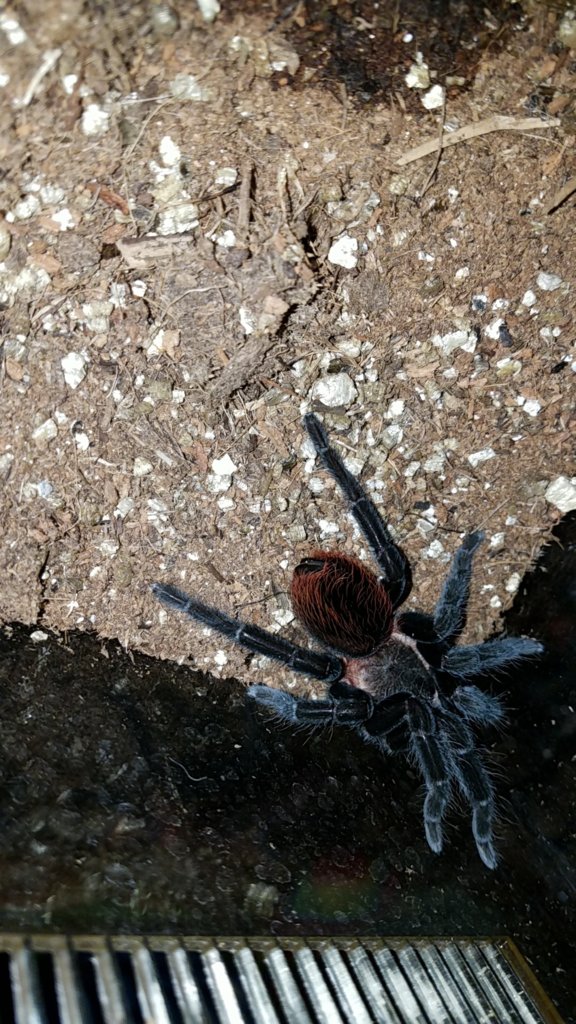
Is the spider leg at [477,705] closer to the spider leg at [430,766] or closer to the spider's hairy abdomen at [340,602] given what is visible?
the spider leg at [430,766]

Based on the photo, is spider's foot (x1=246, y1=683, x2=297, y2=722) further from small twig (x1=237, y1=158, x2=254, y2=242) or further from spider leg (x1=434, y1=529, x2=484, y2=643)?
small twig (x1=237, y1=158, x2=254, y2=242)

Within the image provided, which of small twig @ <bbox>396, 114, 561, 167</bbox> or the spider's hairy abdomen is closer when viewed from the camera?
small twig @ <bbox>396, 114, 561, 167</bbox>

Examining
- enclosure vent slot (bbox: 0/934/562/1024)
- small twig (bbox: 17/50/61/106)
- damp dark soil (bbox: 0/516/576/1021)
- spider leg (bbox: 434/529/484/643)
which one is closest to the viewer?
enclosure vent slot (bbox: 0/934/562/1024)

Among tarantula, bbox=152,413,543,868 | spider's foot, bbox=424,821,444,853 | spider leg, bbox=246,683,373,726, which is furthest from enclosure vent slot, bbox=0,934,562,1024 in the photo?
spider leg, bbox=246,683,373,726

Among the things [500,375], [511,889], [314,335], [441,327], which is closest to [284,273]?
[314,335]

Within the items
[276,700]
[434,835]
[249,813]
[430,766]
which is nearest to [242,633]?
[276,700]

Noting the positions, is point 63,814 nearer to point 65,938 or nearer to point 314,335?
point 65,938
